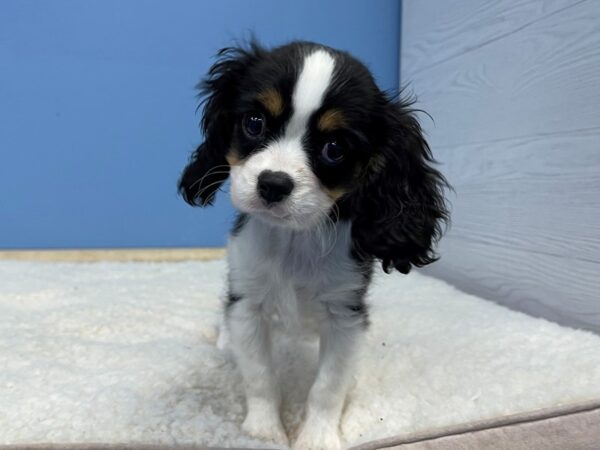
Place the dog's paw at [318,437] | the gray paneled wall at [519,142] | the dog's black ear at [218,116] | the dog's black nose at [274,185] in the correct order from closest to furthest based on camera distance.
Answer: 1. the dog's black nose at [274,185]
2. the dog's paw at [318,437]
3. the dog's black ear at [218,116]
4. the gray paneled wall at [519,142]

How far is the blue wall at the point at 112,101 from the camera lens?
2295 mm

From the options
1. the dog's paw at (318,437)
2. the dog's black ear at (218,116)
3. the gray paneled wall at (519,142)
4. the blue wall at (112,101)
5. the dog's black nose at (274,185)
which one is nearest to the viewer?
the dog's black nose at (274,185)

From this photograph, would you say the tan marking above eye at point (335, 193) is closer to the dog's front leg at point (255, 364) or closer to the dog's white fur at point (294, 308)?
the dog's white fur at point (294, 308)

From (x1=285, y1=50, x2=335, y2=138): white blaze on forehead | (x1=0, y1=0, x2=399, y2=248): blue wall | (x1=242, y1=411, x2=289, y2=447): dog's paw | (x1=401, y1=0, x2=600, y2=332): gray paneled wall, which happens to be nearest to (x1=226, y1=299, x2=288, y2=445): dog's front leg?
(x1=242, y1=411, x2=289, y2=447): dog's paw

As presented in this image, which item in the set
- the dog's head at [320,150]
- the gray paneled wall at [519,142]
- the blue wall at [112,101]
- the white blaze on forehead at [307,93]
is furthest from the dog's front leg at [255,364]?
the blue wall at [112,101]

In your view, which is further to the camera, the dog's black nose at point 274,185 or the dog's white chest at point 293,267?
the dog's white chest at point 293,267

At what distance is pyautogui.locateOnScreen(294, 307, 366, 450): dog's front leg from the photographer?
1.05 metres

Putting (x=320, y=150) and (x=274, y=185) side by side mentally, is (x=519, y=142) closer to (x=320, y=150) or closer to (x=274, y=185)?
(x=320, y=150)

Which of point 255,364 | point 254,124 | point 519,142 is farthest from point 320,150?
point 519,142

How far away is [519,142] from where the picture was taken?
1761mm

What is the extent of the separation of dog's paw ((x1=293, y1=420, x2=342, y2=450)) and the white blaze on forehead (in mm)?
546

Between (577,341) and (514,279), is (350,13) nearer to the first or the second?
(514,279)

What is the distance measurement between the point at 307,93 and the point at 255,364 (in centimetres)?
54

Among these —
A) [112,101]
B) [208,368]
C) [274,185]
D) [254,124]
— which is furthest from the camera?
[112,101]
